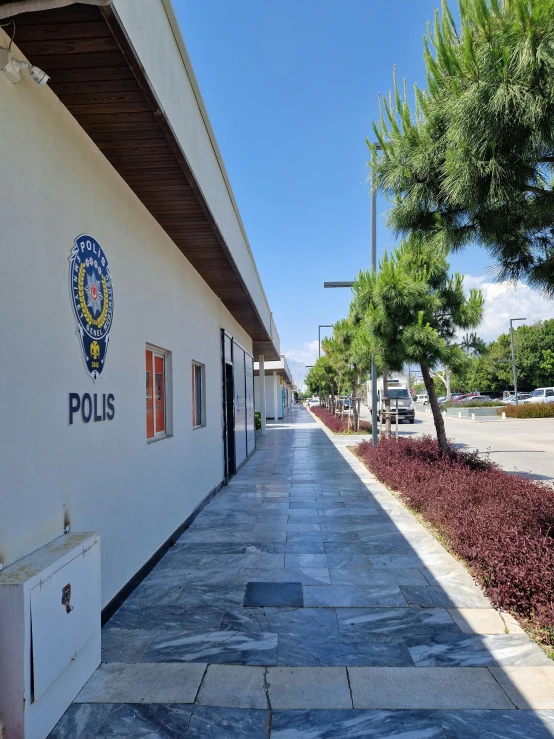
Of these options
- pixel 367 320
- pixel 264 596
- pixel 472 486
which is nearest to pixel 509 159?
pixel 264 596

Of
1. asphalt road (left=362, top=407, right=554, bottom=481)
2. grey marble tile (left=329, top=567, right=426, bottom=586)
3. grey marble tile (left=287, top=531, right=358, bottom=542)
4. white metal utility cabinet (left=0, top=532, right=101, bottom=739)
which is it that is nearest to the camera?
white metal utility cabinet (left=0, top=532, right=101, bottom=739)

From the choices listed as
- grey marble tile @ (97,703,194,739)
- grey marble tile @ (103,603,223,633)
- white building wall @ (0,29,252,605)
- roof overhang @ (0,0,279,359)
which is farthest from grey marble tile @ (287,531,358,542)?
roof overhang @ (0,0,279,359)

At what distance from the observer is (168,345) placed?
603cm

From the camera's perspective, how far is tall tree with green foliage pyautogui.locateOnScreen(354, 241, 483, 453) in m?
9.12

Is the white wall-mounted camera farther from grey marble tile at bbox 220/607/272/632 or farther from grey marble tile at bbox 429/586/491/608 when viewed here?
grey marble tile at bbox 429/586/491/608

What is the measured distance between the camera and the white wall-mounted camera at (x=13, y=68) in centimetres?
262

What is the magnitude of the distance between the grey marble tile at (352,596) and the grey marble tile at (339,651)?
1.71ft

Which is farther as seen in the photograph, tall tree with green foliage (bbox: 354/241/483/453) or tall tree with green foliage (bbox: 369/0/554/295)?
tall tree with green foliage (bbox: 354/241/483/453)

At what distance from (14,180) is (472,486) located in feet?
20.1

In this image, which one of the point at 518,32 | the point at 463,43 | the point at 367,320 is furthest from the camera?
the point at 367,320

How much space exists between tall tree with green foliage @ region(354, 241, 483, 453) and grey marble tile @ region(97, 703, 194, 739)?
23.7 feet

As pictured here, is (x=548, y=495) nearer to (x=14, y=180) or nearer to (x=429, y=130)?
(x=429, y=130)

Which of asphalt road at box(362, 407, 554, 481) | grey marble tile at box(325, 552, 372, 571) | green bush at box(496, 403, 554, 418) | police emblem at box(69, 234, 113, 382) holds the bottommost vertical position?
asphalt road at box(362, 407, 554, 481)

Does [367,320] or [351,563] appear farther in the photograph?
[367,320]
